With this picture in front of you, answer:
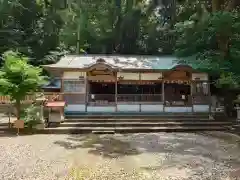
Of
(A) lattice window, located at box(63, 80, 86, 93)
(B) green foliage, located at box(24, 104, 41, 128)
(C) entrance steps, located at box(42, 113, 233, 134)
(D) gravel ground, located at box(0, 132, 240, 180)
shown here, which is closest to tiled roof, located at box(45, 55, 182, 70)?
(A) lattice window, located at box(63, 80, 86, 93)

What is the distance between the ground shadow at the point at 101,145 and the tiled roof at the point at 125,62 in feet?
20.1

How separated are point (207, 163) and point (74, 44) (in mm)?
23408

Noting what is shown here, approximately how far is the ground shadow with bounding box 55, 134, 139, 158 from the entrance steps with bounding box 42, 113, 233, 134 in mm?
1145

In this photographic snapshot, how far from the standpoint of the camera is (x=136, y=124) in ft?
54.2

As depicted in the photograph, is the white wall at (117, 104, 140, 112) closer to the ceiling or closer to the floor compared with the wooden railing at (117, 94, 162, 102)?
closer to the floor

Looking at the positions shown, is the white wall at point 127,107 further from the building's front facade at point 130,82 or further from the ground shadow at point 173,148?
the ground shadow at point 173,148

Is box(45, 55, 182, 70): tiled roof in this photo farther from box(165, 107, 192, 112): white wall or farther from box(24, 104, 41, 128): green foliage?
box(24, 104, 41, 128): green foliage

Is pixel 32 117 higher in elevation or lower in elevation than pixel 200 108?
lower

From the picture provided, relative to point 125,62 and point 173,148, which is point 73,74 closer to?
point 125,62

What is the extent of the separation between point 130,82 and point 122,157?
403 inches

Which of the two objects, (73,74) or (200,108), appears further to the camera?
(73,74)

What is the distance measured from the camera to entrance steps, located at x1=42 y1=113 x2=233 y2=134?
15.8m

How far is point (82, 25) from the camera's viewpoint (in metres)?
29.4

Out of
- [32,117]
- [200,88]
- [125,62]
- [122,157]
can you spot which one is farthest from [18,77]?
[200,88]
